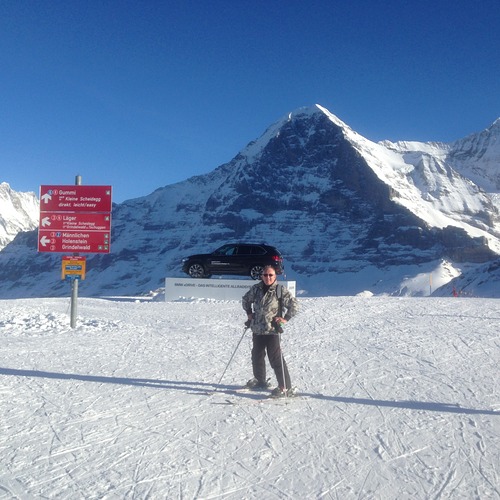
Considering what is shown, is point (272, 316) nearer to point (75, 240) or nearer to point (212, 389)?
point (212, 389)

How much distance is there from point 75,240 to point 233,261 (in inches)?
428

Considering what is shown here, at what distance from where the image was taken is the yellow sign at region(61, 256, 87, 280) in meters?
14.0

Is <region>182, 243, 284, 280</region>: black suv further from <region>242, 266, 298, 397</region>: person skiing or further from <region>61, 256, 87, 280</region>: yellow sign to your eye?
<region>242, 266, 298, 397</region>: person skiing

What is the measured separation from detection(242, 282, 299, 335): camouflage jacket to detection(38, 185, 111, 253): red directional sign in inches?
298

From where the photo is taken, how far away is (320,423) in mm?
6352

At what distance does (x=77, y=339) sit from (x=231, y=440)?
7.41m

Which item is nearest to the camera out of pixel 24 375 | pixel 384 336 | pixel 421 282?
pixel 24 375

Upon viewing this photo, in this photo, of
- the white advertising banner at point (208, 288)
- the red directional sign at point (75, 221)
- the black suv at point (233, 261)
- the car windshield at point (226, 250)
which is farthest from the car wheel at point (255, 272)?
the red directional sign at point (75, 221)

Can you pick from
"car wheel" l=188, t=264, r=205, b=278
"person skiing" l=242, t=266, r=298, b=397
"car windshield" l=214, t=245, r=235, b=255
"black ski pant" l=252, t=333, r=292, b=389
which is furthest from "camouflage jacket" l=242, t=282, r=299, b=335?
"car wheel" l=188, t=264, r=205, b=278

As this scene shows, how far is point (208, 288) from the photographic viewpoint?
22.5 meters

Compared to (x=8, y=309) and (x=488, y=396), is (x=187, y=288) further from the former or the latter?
(x=488, y=396)

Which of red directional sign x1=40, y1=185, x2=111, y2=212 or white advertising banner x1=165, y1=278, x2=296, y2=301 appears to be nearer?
red directional sign x1=40, y1=185, x2=111, y2=212

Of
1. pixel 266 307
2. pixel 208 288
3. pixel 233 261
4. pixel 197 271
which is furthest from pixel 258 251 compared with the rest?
pixel 266 307

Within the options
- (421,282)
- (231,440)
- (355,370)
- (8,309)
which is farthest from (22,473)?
(421,282)
